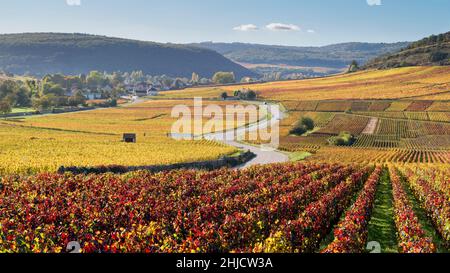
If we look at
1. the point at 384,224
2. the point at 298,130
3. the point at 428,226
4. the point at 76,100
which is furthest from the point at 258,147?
the point at 76,100

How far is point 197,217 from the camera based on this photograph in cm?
1831

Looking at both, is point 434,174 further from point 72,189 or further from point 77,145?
point 77,145

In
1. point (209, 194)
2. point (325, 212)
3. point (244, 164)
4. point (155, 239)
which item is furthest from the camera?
point (244, 164)

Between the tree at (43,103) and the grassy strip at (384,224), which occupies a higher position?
the grassy strip at (384,224)

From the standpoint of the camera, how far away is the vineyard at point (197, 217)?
48.5 ft

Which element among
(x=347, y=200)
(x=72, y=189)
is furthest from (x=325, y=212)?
(x=72, y=189)

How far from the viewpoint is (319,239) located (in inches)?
740

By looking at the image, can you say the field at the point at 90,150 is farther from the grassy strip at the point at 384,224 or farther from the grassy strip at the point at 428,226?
the grassy strip at the point at 428,226

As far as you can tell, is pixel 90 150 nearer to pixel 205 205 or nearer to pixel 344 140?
pixel 205 205

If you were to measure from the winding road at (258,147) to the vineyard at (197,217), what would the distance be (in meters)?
29.7

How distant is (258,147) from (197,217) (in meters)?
60.8
